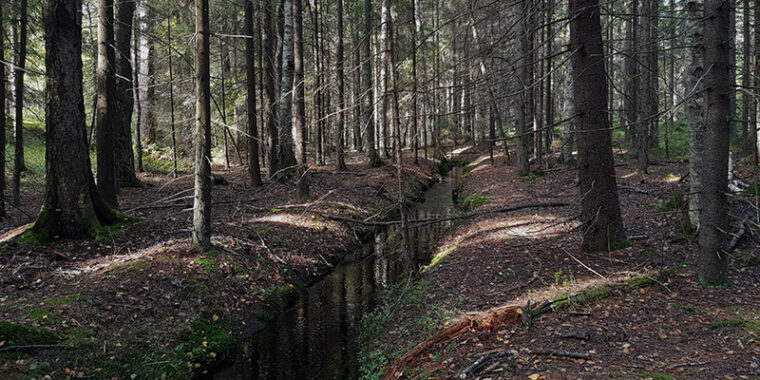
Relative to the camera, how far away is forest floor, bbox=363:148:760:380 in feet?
14.6

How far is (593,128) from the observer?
718cm

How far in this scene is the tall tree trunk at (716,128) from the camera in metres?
5.29

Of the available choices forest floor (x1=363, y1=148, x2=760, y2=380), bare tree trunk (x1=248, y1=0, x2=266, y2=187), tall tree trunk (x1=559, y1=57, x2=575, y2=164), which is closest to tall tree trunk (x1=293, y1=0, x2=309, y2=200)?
bare tree trunk (x1=248, y1=0, x2=266, y2=187)

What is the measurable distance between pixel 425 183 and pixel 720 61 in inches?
737

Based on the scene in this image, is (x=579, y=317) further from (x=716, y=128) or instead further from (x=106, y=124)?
(x=106, y=124)

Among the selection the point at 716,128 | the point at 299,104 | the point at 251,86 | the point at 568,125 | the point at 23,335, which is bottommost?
the point at 23,335

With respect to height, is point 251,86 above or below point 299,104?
above

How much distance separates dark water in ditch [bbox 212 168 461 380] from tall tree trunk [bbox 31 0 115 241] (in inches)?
173

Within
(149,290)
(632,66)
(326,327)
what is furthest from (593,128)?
(632,66)

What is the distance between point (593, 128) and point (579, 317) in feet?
10.3

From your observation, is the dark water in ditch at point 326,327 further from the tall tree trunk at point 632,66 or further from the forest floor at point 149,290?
the tall tree trunk at point 632,66

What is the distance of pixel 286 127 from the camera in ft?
52.5

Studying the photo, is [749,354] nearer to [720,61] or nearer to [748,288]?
[748,288]

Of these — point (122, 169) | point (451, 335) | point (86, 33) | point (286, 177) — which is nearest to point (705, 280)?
point (451, 335)
